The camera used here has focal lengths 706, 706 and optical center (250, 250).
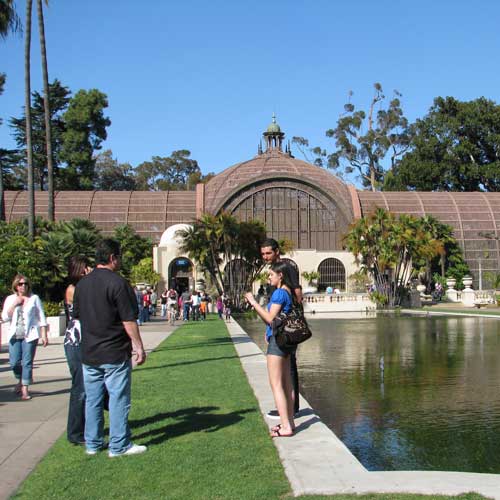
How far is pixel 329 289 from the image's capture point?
46562mm

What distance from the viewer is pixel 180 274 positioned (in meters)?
50.4

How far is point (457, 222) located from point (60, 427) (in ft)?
179

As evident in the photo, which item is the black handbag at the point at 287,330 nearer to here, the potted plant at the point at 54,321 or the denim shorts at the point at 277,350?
the denim shorts at the point at 277,350

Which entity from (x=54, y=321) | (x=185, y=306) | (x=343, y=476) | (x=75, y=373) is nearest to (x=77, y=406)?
(x=75, y=373)

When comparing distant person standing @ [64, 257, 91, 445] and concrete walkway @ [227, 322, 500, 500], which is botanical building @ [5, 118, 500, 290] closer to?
distant person standing @ [64, 257, 91, 445]

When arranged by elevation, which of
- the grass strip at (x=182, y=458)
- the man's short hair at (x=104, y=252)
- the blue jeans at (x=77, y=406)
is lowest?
the grass strip at (x=182, y=458)

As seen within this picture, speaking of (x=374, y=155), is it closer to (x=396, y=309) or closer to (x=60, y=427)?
(x=396, y=309)

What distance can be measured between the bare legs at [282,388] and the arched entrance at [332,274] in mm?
45684

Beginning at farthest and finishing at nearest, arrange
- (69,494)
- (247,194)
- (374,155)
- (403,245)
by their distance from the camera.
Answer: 1. (374,155)
2. (247,194)
3. (403,245)
4. (69,494)

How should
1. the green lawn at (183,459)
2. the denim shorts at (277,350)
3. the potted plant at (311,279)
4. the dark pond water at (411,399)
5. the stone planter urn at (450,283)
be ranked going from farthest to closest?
the potted plant at (311,279)
the stone planter urn at (450,283)
the dark pond water at (411,399)
the denim shorts at (277,350)
the green lawn at (183,459)

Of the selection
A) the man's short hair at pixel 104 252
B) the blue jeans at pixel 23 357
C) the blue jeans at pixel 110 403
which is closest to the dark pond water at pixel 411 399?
the blue jeans at pixel 110 403

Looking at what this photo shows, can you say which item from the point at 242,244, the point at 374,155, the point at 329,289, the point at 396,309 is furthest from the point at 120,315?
the point at 374,155

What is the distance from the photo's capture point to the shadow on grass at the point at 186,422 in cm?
648

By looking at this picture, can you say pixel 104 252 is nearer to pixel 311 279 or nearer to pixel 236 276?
pixel 236 276
